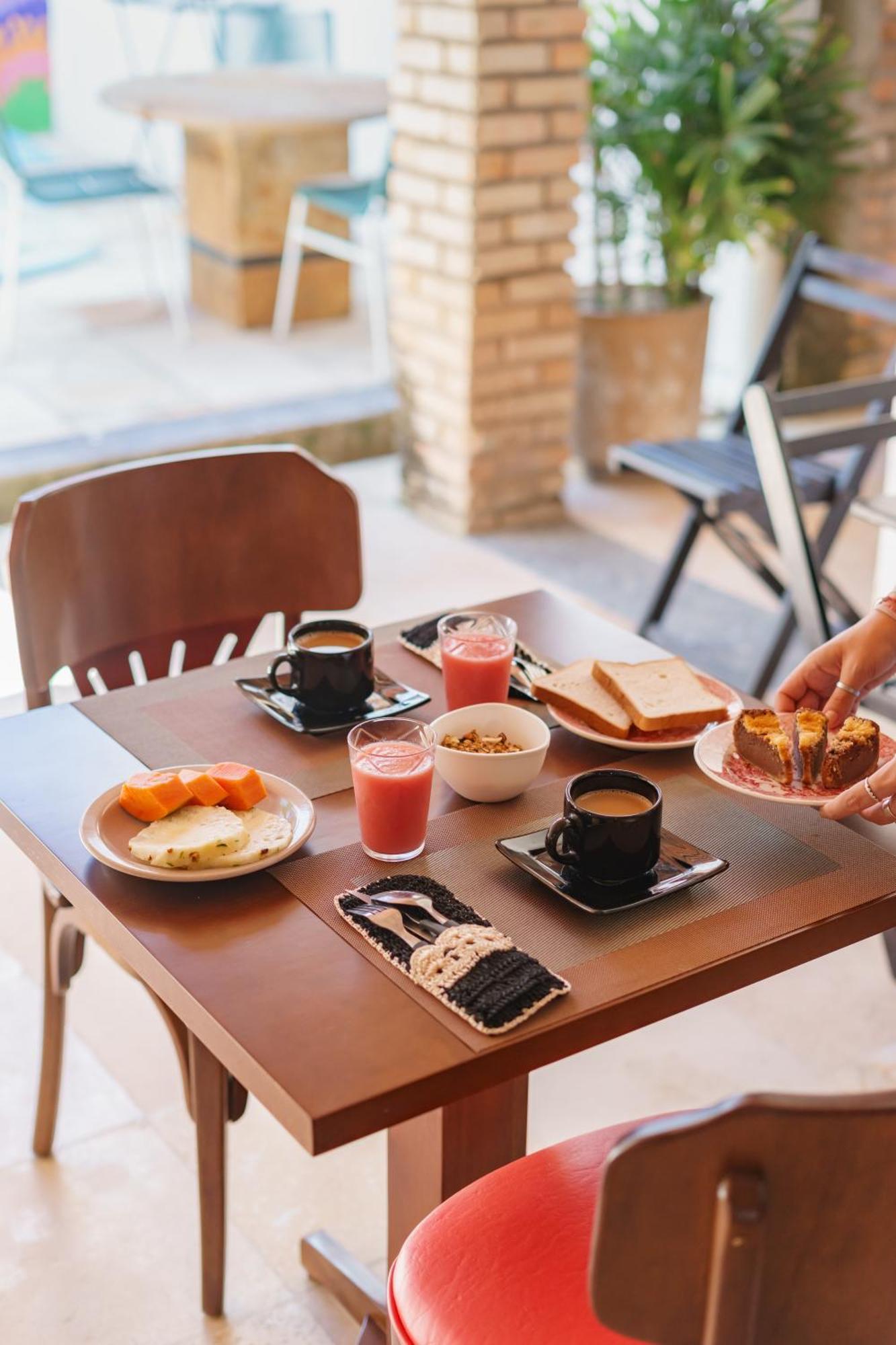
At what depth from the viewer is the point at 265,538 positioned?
2080mm

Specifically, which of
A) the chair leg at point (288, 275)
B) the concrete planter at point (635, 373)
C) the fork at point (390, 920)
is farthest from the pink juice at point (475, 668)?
the chair leg at point (288, 275)

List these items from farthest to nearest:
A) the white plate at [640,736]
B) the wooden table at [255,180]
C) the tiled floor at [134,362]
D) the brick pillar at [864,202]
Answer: the wooden table at [255,180] < the brick pillar at [864,202] < the tiled floor at [134,362] < the white plate at [640,736]

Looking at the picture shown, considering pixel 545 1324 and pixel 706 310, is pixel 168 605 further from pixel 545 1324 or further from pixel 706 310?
pixel 706 310

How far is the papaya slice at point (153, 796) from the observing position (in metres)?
1.38

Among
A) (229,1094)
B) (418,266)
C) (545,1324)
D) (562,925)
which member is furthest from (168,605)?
(418,266)

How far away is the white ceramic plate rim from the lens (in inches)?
55.3

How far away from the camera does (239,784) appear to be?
140cm

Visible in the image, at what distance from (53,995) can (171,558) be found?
0.57 m

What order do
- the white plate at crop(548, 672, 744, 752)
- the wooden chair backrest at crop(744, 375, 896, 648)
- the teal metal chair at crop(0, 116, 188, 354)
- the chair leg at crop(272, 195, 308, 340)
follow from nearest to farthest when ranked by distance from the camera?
the white plate at crop(548, 672, 744, 752) → the wooden chair backrest at crop(744, 375, 896, 648) → the teal metal chair at crop(0, 116, 188, 354) → the chair leg at crop(272, 195, 308, 340)

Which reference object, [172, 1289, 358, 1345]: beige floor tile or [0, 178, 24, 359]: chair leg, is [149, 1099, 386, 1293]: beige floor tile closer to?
[172, 1289, 358, 1345]: beige floor tile

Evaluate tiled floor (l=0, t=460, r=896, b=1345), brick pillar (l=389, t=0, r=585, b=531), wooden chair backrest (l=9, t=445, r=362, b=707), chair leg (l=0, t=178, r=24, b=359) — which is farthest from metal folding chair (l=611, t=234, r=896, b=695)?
chair leg (l=0, t=178, r=24, b=359)

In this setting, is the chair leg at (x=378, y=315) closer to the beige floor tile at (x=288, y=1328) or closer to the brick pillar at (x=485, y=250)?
the brick pillar at (x=485, y=250)

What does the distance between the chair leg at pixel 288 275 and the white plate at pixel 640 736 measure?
4.16 metres

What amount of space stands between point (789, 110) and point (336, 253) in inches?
60.6
